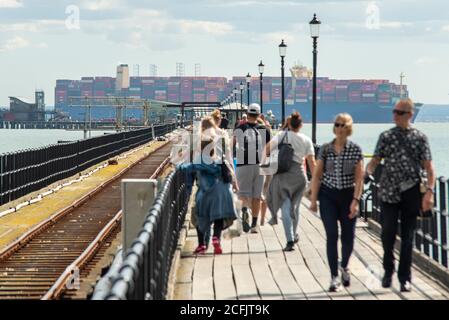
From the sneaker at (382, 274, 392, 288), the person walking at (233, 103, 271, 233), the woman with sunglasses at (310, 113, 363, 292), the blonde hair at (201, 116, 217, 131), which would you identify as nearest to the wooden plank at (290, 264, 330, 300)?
the woman with sunglasses at (310, 113, 363, 292)

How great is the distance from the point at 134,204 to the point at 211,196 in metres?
1.05

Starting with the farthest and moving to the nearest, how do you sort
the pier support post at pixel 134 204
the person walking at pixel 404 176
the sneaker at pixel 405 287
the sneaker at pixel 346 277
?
the pier support post at pixel 134 204 → the sneaker at pixel 346 277 → the sneaker at pixel 405 287 → the person walking at pixel 404 176

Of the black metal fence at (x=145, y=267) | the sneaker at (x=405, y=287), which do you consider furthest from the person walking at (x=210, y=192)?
the sneaker at (x=405, y=287)

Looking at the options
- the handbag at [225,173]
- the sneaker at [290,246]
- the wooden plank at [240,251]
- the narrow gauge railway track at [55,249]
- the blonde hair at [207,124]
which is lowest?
the narrow gauge railway track at [55,249]

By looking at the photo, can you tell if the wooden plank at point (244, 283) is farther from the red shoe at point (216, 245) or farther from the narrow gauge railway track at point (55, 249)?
the narrow gauge railway track at point (55, 249)

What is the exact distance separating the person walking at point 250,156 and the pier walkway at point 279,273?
569mm

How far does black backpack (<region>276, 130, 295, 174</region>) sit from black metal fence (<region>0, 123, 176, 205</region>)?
11565 mm

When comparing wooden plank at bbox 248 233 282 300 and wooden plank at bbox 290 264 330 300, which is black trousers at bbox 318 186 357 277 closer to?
wooden plank at bbox 290 264 330 300

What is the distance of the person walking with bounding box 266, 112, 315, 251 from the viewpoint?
37.4 feet

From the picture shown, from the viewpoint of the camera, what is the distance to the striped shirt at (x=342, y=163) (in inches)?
346

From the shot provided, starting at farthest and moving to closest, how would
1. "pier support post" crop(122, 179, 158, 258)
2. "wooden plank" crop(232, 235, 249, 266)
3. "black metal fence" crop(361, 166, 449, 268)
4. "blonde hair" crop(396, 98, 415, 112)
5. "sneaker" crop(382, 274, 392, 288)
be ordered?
"wooden plank" crop(232, 235, 249, 266)
"pier support post" crop(122, 179, 158, 258)
"black metal fence" crop(361, 166, 449, 268)
"sneaker" crop(382, 274, 392, 288)
"blonde hair" crop(396, 98, 415, 112)

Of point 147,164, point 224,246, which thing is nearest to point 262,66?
point 147,164
